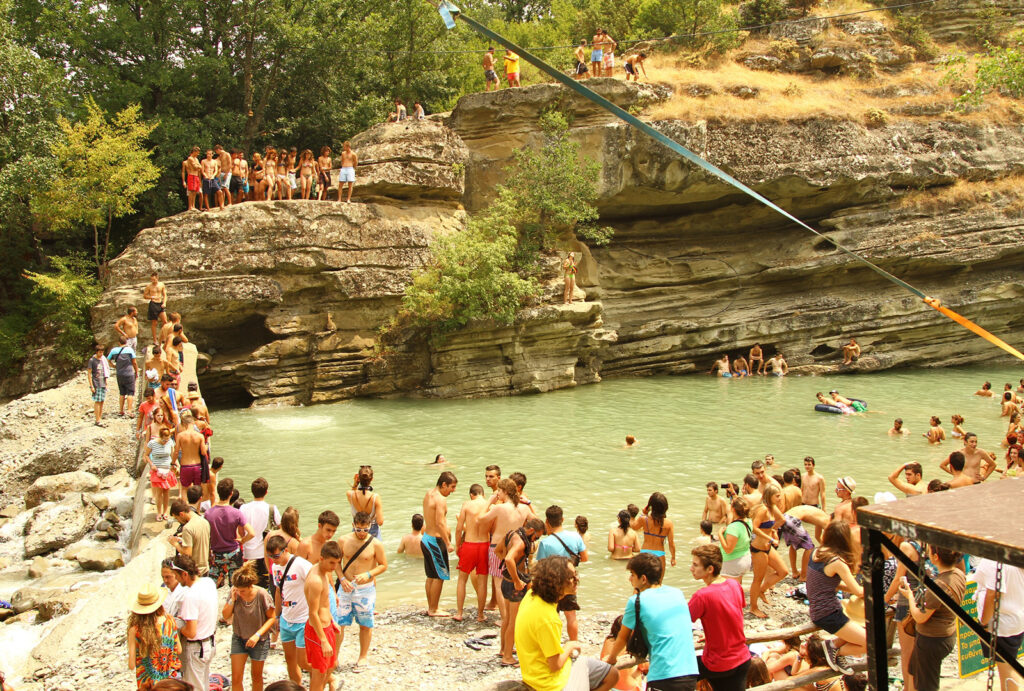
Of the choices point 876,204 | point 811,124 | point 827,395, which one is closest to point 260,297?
point 827,395

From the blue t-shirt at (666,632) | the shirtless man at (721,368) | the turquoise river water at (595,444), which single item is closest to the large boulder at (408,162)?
the turquoise river water at (595,444)

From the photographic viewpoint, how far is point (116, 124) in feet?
78.2

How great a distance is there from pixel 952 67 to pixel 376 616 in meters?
30.8

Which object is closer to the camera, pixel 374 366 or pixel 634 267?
pixel 374 366

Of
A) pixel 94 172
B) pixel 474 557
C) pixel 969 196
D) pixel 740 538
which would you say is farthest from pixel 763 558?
pixel 969 196

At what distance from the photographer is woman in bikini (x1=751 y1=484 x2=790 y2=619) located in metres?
8.31

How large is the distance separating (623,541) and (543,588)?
17.2 ft

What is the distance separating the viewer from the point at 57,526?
41.2 feet

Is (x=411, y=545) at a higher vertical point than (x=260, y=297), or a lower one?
lower

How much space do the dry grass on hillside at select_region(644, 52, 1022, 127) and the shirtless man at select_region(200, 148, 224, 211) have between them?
14232 millimetres

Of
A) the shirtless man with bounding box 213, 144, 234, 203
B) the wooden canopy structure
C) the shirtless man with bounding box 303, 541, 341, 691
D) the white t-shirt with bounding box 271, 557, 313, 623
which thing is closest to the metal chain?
the wooden canopy structure

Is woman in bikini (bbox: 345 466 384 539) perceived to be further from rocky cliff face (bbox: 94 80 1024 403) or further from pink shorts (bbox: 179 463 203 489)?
rocky cliff face (bbox: 94 80 1024 403)

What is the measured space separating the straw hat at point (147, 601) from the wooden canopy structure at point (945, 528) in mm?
4865

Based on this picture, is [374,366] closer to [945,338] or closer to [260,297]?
[260,297]
